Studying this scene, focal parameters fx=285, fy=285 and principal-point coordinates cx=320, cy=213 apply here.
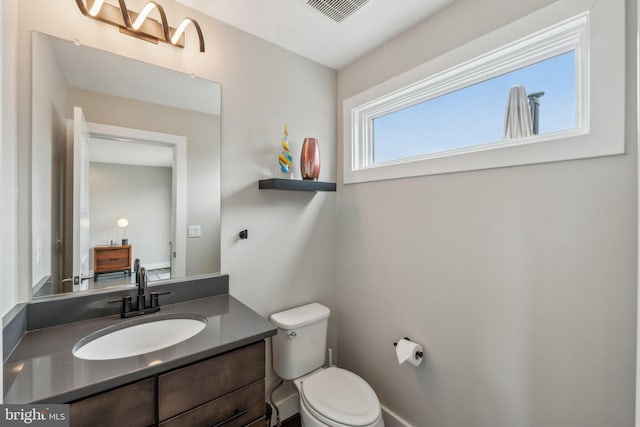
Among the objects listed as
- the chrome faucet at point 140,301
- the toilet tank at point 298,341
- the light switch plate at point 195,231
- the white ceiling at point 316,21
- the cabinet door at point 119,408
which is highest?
the white ceiling at point 316,21

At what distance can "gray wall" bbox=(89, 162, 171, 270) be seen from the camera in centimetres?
134

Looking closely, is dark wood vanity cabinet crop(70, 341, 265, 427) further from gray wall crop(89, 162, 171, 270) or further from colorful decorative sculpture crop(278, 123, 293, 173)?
colorful decorative sculpture crop(278, 123, 293, 173)

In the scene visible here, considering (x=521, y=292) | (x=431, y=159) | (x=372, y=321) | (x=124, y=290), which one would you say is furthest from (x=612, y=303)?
(x=124, y=290)

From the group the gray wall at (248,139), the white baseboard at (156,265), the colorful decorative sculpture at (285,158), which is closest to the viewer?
the gray wall at (248,139)

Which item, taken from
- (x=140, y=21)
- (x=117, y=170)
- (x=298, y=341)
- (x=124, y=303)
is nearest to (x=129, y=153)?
(x=117, y=170)

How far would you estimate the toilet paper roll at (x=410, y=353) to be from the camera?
157cm

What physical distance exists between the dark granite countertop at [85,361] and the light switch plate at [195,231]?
42cm

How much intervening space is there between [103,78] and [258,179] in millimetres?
875

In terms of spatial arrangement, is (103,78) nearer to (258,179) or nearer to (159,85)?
(159,85)

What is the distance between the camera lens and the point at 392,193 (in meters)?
1.79

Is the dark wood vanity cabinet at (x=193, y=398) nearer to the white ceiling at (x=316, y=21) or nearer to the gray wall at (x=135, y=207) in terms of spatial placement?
the gray wall at (x=135, y=207)

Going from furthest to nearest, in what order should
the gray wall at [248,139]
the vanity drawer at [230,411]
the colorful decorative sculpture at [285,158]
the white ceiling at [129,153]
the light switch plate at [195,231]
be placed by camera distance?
the colorful decorative sculpture at [285,158] → the light switch plate at [195,231] → the white ceiling at [129,153] → the gray wall at [248,139] → the vanity drawer at [230,411]

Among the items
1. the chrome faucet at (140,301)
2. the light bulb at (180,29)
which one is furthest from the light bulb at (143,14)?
the chrome faucet at (140,301)

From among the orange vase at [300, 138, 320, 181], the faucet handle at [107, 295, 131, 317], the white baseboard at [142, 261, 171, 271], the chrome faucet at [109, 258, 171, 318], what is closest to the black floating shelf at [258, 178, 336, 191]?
the orange vase at [300, 138, 320, 181]
